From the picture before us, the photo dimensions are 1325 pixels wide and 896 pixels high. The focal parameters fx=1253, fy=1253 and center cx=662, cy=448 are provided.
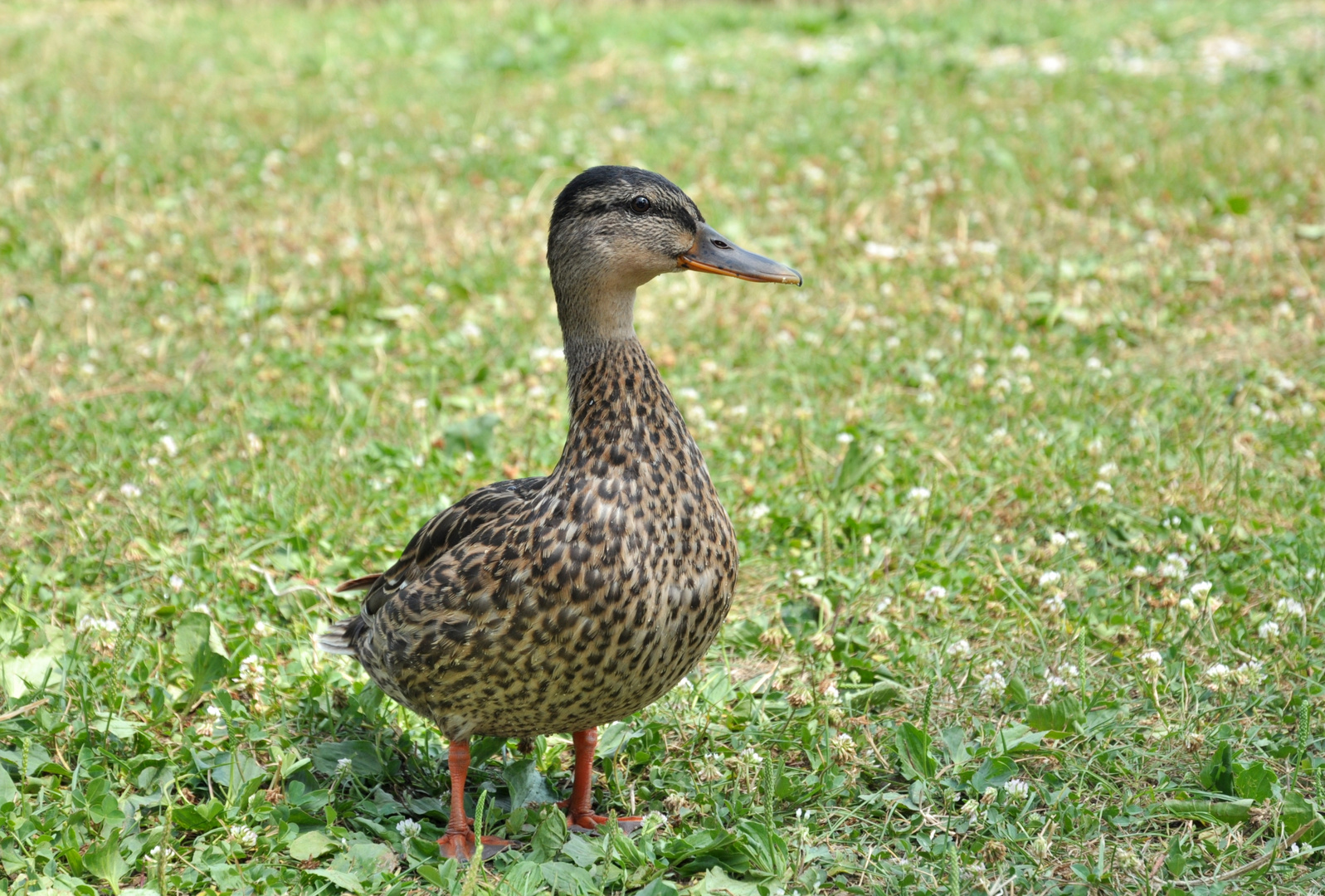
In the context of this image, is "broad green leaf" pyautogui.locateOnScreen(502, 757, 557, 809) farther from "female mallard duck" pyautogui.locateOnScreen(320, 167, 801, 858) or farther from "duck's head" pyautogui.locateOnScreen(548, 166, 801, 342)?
"duck's head" pyautogui.locateOnScreen(548, 166, 801, 342)

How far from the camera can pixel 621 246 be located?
315 centimetres

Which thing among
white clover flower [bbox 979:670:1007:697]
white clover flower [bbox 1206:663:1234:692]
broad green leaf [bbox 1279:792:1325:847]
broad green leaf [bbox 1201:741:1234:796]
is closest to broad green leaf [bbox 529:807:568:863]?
white clover flower [bbox 979:670:1007:697]

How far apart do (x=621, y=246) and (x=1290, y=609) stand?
221 centimetres

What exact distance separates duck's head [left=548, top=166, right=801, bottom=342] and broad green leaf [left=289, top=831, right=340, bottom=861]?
1371 millimetres

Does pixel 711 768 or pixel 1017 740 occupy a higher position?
pixel 1017 740

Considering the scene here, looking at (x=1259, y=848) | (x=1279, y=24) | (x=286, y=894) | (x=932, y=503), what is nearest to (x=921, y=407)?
(x=932, y=503)

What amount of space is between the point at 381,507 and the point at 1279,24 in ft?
34.6

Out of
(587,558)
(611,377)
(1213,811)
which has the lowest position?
(1213,811)

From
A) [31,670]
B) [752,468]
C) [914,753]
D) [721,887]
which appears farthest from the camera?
[752,468]

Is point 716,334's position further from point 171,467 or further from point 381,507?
point 171,467

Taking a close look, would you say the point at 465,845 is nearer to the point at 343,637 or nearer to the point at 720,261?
the point at 343,637

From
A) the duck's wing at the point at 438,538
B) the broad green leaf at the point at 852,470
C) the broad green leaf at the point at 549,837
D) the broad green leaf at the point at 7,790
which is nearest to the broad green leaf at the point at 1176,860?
the broad green leaf at the point at 549,837

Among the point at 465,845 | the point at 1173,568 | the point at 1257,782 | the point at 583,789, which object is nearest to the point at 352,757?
the point at 465,845

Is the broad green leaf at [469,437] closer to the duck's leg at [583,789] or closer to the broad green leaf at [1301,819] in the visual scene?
the duck's leg at [583,789]
